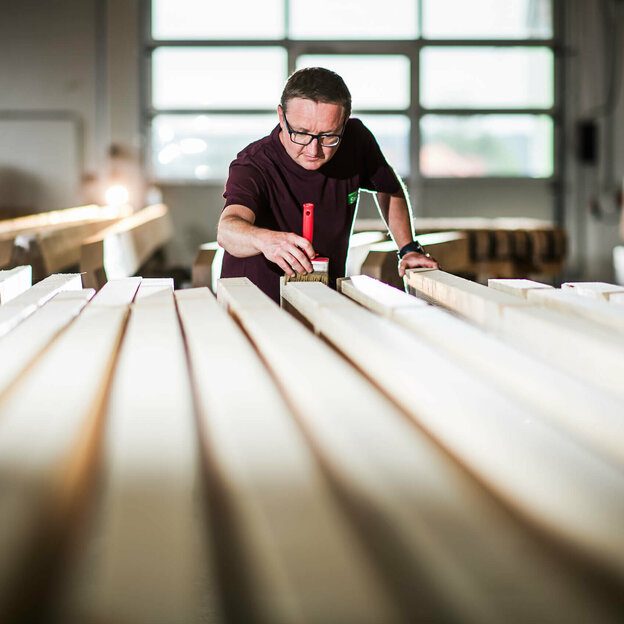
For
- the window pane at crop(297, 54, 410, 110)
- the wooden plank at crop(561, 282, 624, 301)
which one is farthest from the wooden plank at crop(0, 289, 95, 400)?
the window pane at crop(297, 54, 410, 110)

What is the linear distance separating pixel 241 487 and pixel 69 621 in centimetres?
14

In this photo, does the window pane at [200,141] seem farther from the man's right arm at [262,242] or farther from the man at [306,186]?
the man's right arm at [262,242]

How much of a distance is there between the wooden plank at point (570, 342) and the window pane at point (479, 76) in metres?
7.43

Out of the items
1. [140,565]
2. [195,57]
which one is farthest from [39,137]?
[140,565]

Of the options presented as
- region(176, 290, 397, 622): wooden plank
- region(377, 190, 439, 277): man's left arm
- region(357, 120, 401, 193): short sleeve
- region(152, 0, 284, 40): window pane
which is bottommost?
region(176, 290, 397, 622): wooden plank

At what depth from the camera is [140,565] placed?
42cm

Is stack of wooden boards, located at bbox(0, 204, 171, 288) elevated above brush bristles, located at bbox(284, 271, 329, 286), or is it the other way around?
stack of wooden boards, located at bbox(0, 204, 171, 288)

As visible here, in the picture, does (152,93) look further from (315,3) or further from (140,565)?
(140,565)

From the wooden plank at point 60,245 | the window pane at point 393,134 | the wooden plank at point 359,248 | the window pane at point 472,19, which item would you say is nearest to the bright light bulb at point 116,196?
the window pane at point 393,134

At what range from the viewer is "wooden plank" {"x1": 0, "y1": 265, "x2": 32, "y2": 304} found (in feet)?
4.67

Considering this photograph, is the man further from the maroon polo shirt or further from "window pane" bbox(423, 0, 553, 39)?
"window pane" bbox(423, 0, 553, 39)

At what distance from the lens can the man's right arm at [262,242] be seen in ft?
5.27

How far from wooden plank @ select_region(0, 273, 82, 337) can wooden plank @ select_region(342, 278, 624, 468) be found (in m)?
0.56

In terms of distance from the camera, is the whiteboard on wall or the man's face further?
the whiteboard on wall
